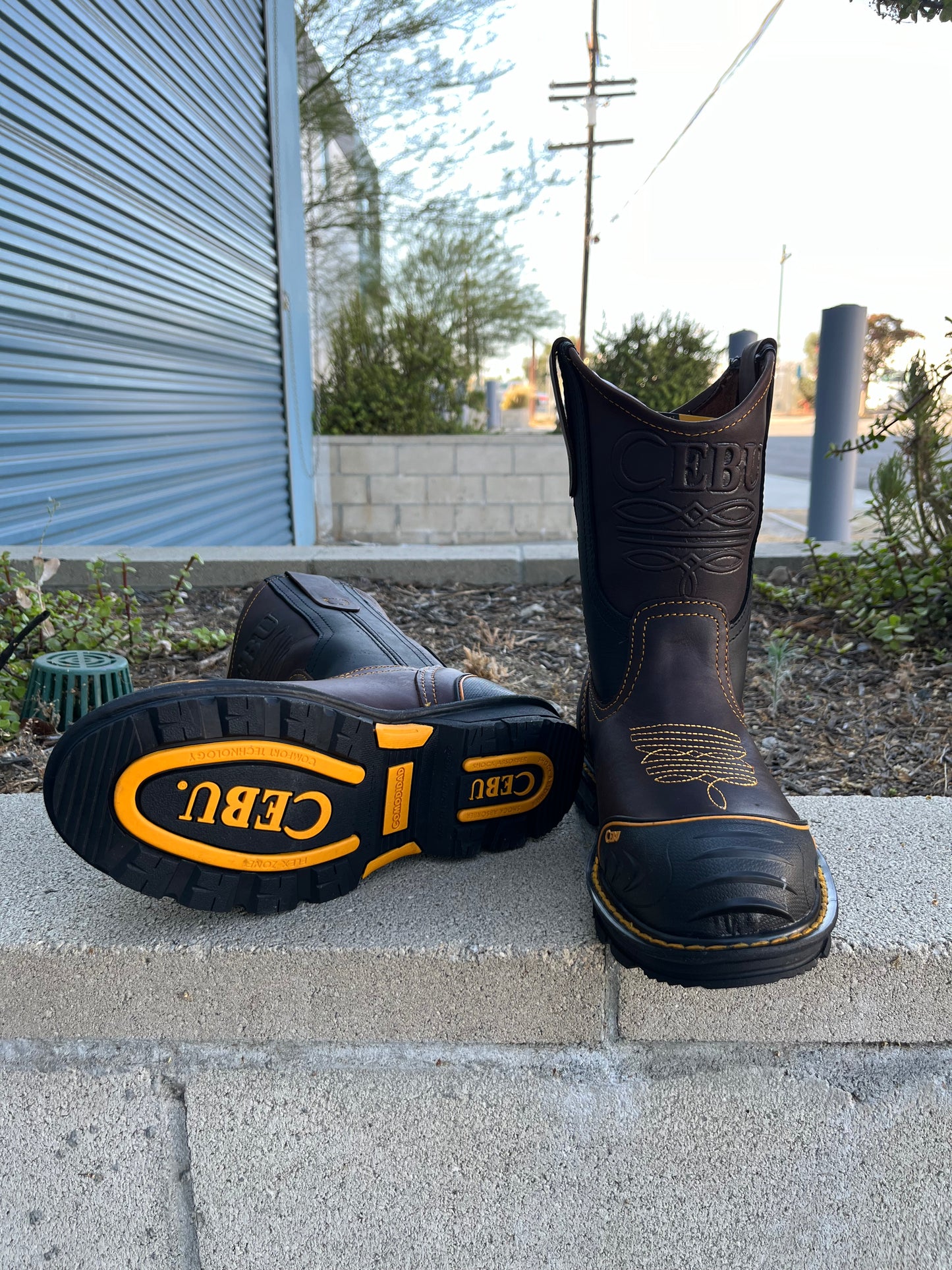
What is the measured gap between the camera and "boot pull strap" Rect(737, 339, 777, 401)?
108 cm

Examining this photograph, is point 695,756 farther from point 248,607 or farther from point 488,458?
point 488,458

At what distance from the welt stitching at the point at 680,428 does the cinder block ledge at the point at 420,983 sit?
1.87 feet

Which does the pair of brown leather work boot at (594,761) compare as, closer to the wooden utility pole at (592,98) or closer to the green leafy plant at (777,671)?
the green leafy plant at (777,671)

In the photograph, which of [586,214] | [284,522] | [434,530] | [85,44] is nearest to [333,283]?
[586,214]

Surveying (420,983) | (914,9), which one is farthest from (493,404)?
(420,983)

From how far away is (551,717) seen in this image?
1042mm

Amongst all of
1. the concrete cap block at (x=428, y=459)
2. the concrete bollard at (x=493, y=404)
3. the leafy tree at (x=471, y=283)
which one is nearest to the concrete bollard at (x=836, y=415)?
the concrete cap block at (x=428, y=459)

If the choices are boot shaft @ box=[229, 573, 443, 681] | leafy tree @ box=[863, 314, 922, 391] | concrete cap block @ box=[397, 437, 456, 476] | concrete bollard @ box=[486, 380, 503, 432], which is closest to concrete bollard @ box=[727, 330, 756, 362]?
leafy tree @ box=[863, 314, 922, 391]

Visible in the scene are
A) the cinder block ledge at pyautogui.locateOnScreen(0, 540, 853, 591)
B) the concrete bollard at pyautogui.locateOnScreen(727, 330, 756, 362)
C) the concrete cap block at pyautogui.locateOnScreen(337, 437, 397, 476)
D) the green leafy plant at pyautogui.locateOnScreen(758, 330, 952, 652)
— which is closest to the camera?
the green leafy plant at pyautogui.locateOnScreen(758, 330, 952, 652)

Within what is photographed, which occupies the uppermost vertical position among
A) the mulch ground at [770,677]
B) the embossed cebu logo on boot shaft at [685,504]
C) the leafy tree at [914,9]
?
the leafy tree at [914,9]

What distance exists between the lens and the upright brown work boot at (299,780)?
32.4 inches

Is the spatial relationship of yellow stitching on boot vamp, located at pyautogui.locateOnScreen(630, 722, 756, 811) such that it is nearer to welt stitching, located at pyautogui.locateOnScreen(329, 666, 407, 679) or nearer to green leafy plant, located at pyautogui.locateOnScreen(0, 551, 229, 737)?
welt stitching, located at pyautogui.locateOnScreen(329, 666, 407, 679)

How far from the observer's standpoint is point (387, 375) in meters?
9.75

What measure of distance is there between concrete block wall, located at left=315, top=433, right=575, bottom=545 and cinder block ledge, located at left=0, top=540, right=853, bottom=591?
5839 mm
